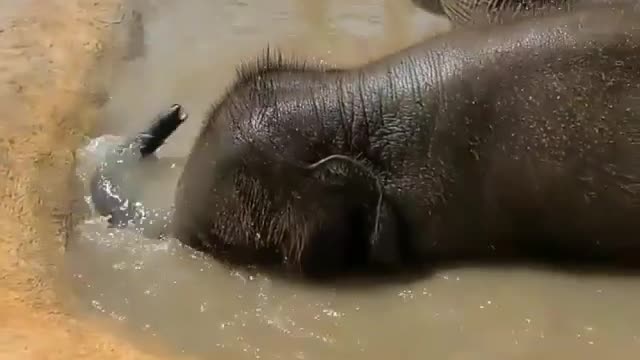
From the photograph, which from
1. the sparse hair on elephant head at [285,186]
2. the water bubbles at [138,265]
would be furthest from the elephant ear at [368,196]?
the water bubbles at [138,265]

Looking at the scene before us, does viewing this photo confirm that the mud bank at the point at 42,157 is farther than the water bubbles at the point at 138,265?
No

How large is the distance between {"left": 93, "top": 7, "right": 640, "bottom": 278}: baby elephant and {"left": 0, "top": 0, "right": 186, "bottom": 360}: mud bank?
0.26 metres

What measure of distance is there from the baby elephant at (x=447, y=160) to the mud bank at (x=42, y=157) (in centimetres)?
26

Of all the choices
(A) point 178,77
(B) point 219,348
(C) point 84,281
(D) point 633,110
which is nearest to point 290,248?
(B) point 219,348

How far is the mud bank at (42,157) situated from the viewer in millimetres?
1704

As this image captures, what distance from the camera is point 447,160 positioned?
176 cm

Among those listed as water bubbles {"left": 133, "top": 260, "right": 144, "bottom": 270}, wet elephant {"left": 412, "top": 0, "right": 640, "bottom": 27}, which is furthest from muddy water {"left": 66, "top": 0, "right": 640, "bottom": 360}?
wet elephant {"left": 412, "top": 0, "right": 640, "bottom": 27}

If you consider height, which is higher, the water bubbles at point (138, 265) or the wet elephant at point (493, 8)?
the wet elephant at point (493, 8)

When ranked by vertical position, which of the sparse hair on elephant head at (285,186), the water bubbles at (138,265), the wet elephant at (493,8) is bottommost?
the water bubbles at (138,265)

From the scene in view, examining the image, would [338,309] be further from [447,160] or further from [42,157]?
[42,157]

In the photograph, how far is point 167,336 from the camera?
1.72 metres

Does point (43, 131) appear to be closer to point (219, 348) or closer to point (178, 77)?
point (178, 77)

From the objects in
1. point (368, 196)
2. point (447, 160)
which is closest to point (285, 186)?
point (368, 196)

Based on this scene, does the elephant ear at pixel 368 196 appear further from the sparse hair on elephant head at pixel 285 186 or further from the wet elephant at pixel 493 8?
the wet elephant at pixel 493 8
